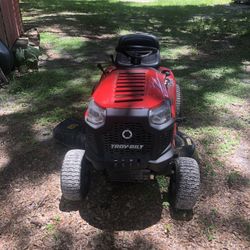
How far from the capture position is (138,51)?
4.67 m

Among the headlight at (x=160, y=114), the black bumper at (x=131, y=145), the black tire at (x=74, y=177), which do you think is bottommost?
the black tire at (x=74, y=177)

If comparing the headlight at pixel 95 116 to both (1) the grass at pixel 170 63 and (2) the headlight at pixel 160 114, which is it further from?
(1) the grass at pixel 170 63

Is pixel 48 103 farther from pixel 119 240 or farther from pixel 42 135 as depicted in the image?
pixel 119 240

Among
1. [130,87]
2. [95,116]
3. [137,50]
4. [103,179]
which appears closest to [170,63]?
[137,50]

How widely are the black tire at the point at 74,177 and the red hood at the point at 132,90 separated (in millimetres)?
635

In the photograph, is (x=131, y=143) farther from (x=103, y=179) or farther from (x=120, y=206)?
(x=103, y=179)

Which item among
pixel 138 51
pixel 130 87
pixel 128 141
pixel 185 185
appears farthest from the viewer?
pixel 138 51

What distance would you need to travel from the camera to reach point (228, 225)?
363cm

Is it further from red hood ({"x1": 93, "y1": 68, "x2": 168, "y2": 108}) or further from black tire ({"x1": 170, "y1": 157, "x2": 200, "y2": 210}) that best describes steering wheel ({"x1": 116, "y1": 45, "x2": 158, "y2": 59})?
black tire ({"x1": 170, "y1": 157, "x2": 200, "y2": 210})

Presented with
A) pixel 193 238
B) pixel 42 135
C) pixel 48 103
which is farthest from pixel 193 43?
pixel 193 238

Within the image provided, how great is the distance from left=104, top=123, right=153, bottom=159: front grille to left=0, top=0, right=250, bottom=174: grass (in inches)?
35.8

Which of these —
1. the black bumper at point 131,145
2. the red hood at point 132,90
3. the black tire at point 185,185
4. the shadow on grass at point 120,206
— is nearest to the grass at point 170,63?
the shadow on grass at point 120,206

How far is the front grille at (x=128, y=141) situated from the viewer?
330 centimetres

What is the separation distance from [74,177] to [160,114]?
1.03 metres
